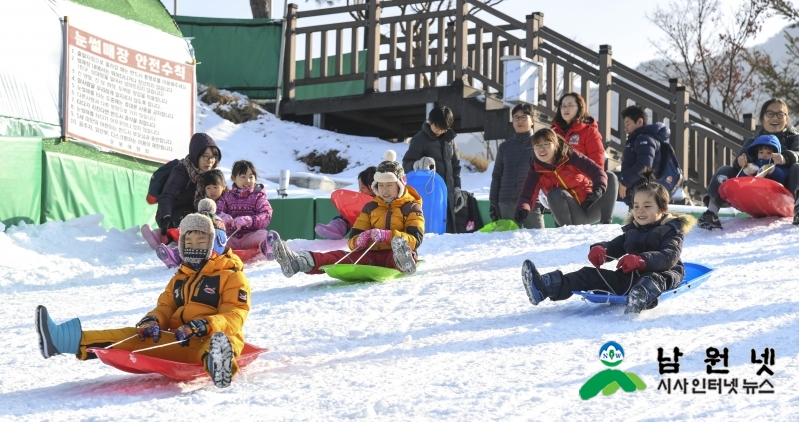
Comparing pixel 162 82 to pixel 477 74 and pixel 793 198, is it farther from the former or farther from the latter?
pixel 793 198

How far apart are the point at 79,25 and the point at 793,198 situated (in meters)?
8.11

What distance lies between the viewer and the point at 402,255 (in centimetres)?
675

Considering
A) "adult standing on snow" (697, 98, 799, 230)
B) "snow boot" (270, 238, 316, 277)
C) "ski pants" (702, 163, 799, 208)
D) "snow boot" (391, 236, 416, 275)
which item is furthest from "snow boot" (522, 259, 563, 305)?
"ski pants" (702, 163, 799, 208)

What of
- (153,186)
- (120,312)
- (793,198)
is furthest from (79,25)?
(793,198)

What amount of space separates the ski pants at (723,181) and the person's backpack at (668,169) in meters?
0.34

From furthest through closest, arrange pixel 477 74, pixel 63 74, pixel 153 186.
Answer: pixel 477 74, pixel 63 74, pixel 153 186

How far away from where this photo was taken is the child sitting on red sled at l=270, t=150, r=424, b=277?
682 centimetres

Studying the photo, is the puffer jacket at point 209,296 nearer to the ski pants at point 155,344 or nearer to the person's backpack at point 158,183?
the ski pants at point 155,344

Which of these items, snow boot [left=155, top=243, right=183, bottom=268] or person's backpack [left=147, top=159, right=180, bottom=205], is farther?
person's backpack [left=147, top=159, right=180, bottom=205]

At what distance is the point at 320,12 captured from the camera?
55.4ft

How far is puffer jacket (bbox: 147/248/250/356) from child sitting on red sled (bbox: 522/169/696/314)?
165cm

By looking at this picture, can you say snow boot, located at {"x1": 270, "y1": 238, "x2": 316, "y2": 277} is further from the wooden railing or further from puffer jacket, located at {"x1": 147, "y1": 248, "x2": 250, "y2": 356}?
the wooden railing

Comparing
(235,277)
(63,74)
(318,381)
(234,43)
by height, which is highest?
(234,43)

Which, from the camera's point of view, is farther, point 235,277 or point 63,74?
point 63,74
